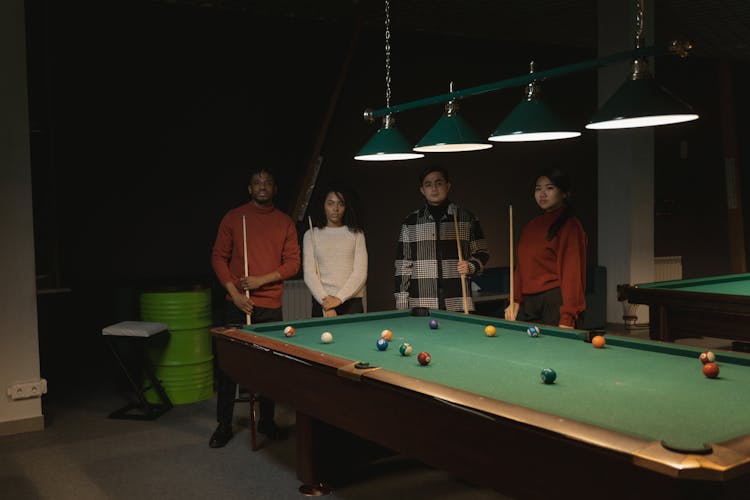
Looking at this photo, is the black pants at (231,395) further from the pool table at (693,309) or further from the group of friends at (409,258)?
the pool table at (693,309)

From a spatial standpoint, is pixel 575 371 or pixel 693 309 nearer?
pixel 575 371

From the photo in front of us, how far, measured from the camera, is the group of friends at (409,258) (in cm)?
342

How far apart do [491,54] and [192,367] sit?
459 centimetres

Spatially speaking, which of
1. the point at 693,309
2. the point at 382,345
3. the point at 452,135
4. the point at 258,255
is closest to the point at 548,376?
the point at 382,345

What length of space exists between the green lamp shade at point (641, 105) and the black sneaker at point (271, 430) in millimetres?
2456

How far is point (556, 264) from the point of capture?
3428 millimetres

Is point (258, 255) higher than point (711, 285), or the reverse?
point (258, 255)

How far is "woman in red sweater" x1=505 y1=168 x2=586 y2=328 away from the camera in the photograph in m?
3.31

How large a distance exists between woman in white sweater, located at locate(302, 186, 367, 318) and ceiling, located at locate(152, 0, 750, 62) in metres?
2.37

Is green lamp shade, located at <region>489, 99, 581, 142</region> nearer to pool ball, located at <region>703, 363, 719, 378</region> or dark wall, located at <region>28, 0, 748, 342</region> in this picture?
pool ball, located at <region>703, 363, 719, 378</region>

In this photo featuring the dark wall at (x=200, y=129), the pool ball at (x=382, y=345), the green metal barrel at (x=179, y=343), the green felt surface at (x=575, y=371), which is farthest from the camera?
the dark wall at (x=200, y=129)

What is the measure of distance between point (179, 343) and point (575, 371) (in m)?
3.03

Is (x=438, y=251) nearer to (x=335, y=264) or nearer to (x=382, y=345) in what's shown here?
(x=335, y=264)

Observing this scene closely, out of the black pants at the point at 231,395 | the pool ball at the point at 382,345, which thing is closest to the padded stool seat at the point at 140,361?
the black pants at the point at 231,395
